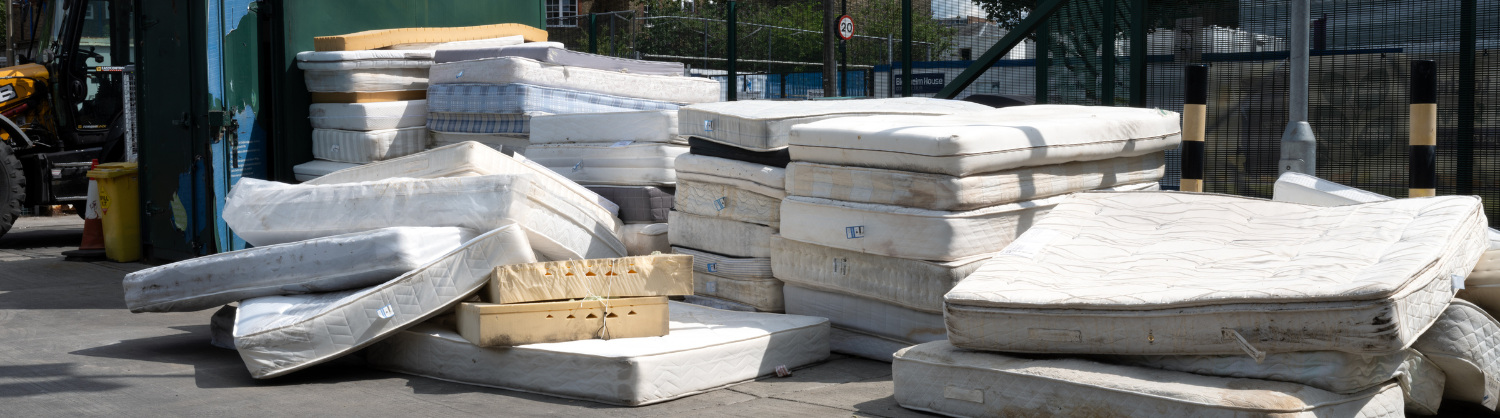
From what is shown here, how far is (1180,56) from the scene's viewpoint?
20.5 feet

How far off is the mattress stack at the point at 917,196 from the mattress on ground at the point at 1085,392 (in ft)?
1.75

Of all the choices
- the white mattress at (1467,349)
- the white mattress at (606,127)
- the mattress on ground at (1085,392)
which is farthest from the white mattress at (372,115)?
the white mattress at (1467,349)

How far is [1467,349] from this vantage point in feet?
10.4

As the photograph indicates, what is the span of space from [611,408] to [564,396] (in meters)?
0.24

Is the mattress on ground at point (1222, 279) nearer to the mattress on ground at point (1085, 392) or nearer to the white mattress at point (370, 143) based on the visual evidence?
the mattress on ground at point (1085, 392)

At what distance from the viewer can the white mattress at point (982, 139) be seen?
3.89 meters

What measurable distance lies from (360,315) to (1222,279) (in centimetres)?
287

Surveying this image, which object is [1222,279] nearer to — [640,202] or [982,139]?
[982,139]

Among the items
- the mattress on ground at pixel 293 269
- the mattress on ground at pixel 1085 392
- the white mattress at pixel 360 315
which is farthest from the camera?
the mattress on ground at pixel 293 269

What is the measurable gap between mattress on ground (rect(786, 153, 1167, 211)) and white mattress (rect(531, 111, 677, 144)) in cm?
143

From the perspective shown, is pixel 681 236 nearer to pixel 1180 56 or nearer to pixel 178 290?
pixel 178 290

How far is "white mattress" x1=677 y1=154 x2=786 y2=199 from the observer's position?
461 cm

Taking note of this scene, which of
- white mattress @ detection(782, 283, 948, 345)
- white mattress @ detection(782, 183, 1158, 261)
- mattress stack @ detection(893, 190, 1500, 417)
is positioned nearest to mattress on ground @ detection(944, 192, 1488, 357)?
mattress stack @ detection(893, 190, 1500, 417)

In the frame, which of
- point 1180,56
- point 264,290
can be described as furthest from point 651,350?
point 1180,56
